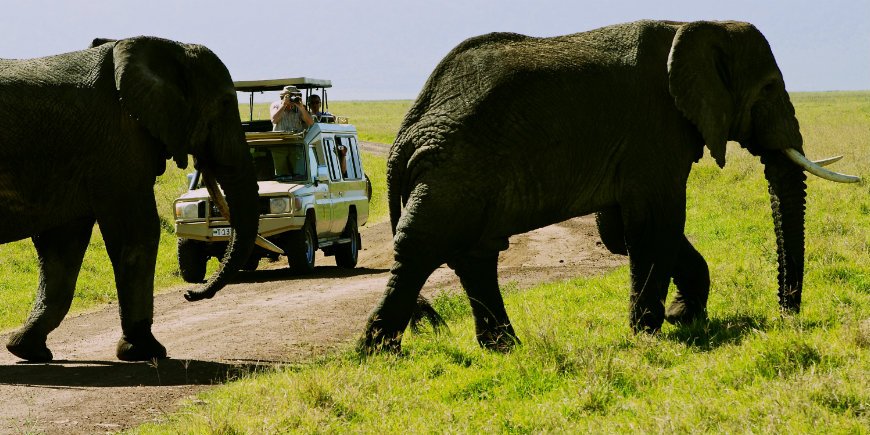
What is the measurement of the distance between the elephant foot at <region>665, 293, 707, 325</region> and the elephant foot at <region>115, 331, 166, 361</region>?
4235 millimetres

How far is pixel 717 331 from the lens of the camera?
28.4 feet

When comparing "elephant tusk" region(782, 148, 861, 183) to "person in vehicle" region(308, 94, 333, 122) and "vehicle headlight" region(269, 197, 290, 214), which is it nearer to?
"vehicle headlight" region(269, 197, 290, 214)

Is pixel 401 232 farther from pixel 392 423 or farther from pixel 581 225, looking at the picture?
pixel 581 225

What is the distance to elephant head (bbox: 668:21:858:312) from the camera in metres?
8.75

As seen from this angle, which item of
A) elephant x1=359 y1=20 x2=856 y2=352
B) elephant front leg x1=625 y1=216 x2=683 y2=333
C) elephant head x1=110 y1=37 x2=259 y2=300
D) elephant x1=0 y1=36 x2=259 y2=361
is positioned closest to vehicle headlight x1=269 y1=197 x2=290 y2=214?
elephant head x1=110 y1=37 x2=259 y2=300

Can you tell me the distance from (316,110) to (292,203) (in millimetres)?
2739

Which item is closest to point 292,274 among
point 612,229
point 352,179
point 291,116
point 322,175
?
point 322,175

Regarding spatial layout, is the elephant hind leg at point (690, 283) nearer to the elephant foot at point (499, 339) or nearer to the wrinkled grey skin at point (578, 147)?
the wrinkled grey skin at point (578, 147)

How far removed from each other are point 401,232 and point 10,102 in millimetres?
3462

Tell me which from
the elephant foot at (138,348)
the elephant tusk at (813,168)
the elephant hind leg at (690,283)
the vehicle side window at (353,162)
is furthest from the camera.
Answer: the vehicle side window at (353,162)

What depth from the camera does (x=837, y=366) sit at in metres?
6.96

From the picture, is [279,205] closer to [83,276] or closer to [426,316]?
[83,276]

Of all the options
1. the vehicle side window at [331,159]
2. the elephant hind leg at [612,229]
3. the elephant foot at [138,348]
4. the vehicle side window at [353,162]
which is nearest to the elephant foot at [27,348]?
the elephant foot at [138,348]

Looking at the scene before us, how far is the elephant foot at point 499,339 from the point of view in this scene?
863cm
